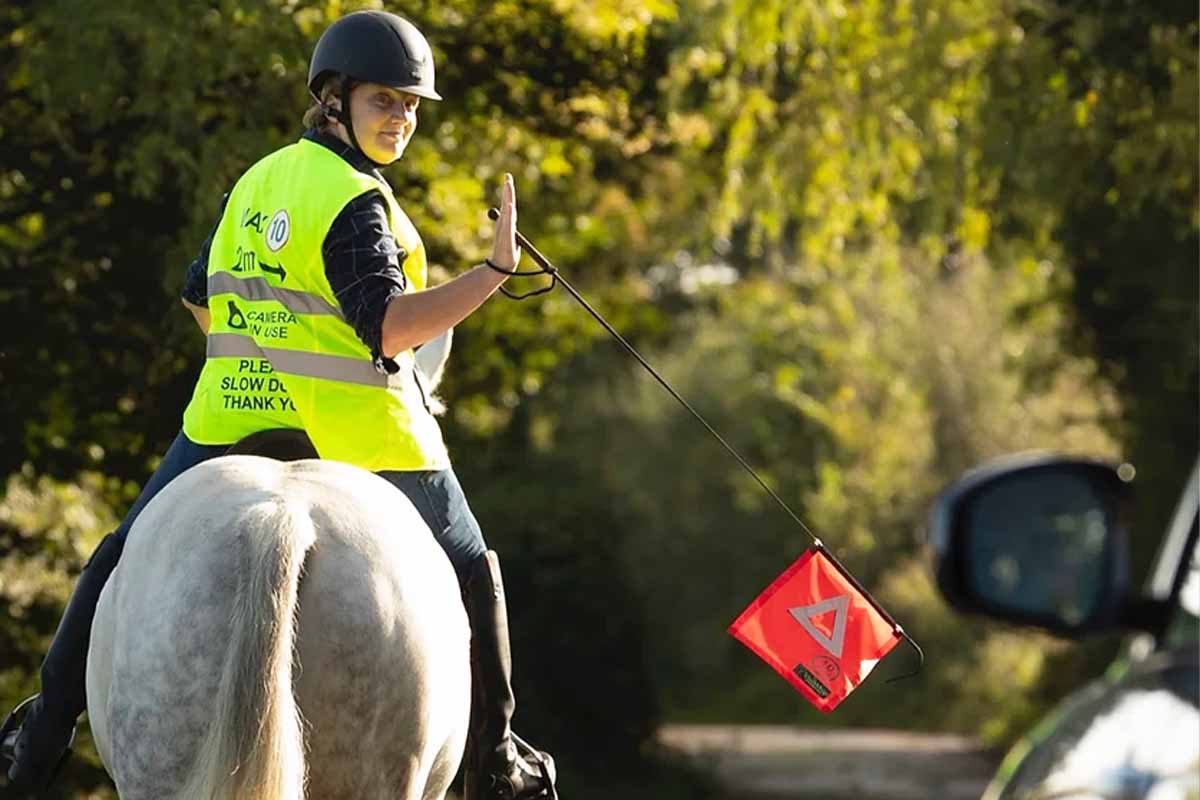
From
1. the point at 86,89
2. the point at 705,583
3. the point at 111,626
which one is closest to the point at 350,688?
the point at 111,626

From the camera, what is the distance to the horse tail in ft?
16.9

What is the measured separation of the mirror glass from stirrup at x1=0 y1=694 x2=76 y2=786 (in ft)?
11.2

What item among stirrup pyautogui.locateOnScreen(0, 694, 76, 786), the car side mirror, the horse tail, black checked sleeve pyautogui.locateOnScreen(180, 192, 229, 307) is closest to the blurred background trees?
black checked sleeve pyautogui.locateOnScreen(180, 192, 229, 307)

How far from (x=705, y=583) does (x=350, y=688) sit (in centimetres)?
2429

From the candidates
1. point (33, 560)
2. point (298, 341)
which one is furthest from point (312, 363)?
point (33, 560)

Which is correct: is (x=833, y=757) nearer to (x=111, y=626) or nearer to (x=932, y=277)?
(x=932, y=277)

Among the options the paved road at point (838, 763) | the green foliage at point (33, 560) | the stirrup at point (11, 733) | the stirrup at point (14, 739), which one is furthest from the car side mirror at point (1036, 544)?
the paved road at point (838, 763)

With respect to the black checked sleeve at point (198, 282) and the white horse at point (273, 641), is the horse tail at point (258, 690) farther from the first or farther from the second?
the black checked sleeve at point (198, 282)

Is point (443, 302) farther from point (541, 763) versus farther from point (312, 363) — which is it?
point (541, 763)

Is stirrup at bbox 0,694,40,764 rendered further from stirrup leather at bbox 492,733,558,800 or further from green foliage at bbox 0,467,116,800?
green foliage at bbox 0,467,116,800

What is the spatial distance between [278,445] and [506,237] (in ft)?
2.51

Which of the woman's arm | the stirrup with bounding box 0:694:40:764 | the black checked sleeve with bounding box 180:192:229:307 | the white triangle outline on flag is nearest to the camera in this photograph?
the woman's arm

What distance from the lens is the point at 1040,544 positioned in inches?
136

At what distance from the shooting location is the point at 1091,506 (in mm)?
3381
